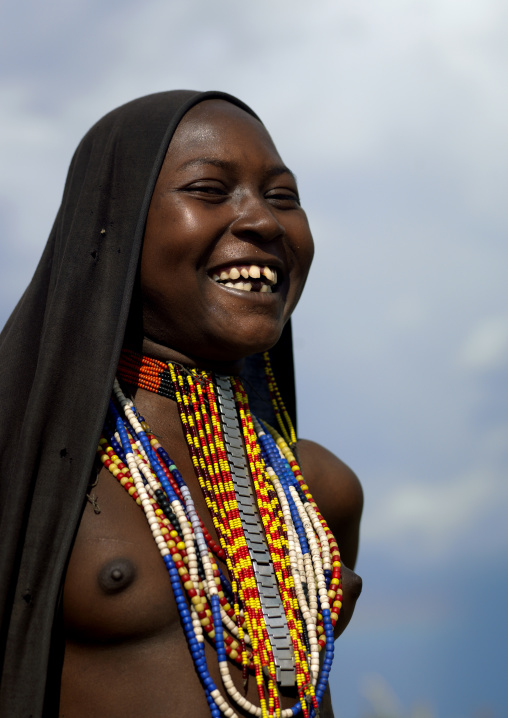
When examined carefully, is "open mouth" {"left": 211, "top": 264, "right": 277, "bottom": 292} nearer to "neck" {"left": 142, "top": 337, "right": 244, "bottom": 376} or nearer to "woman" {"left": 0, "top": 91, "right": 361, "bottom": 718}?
"woman" {"left": 0, "top": 91, "right": 361, "bottom": 718}

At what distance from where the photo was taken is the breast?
9.31 feet

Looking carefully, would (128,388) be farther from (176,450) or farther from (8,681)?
(8,681)

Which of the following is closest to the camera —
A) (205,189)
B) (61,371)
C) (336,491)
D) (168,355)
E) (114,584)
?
(114,584)

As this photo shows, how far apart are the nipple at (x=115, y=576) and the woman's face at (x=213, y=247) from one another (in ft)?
2.63

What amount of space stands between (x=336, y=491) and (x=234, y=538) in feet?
2.79

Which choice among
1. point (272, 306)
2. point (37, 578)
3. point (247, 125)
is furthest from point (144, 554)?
point (247, 125)

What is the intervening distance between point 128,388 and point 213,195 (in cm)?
72

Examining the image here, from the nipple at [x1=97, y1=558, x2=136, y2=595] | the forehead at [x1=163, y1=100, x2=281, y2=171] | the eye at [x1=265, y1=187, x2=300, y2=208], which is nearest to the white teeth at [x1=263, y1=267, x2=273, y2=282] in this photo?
the eye at [x1=265, y1=187, x2=300, y2=208]

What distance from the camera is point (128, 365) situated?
3.33 m

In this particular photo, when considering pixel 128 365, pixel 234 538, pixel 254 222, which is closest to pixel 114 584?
pixel 234 538

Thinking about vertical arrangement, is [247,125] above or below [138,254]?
above

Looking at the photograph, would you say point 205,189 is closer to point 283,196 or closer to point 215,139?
point 215,139

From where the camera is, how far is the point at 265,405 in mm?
3969

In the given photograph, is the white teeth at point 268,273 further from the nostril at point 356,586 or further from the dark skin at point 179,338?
the nostril at point 356,586
